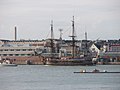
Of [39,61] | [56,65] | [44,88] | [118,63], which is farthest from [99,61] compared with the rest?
[44,88]

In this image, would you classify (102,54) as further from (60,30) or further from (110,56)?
(60,30)

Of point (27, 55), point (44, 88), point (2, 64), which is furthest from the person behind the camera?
point (27, 55)

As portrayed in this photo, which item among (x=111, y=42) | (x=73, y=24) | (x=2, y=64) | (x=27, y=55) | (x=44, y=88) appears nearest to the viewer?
(x=44, y=88)

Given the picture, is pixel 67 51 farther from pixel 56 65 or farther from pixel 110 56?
pixel 56 65

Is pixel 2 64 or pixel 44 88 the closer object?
pixel 44 88

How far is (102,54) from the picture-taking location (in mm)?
146875

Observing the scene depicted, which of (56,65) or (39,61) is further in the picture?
(39,61)

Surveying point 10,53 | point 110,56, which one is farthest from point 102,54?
point 10,53

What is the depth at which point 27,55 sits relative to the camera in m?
139

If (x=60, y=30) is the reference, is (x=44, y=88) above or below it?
below

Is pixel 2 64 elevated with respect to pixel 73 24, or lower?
lower

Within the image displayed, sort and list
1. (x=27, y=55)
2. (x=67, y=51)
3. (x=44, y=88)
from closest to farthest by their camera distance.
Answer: (x=44, y=88) < (x=27, y=55) < (x=67, y=51)

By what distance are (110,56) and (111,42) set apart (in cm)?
2720

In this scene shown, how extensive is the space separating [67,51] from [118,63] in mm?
14618
